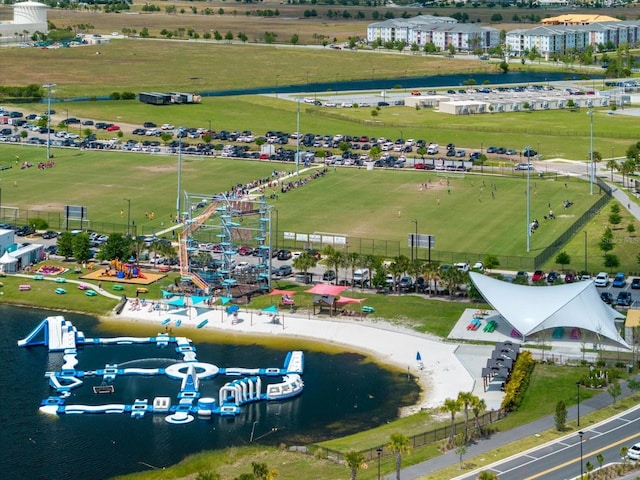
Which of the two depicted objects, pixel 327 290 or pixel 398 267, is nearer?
pixel 327 290

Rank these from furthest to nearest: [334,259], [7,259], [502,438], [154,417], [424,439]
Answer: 1. [7,259]
2. [334,259]
3. [154,417]
4. [424,439]
5. [502,438]

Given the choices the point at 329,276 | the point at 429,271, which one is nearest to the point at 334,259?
the point at 329,276

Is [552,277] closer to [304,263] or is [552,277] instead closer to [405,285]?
[405,285]

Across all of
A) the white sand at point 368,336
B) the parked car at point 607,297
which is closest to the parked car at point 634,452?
the white sand at point 368,336

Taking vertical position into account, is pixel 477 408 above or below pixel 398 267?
below

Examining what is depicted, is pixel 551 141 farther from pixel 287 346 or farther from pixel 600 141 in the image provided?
pixel 287 346

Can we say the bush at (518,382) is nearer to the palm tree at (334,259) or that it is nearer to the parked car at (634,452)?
the parked car at (634,452)

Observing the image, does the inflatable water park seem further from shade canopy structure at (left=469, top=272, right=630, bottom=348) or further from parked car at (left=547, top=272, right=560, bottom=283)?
parked car at (left=547, top=272, right=560, bottom=283)
